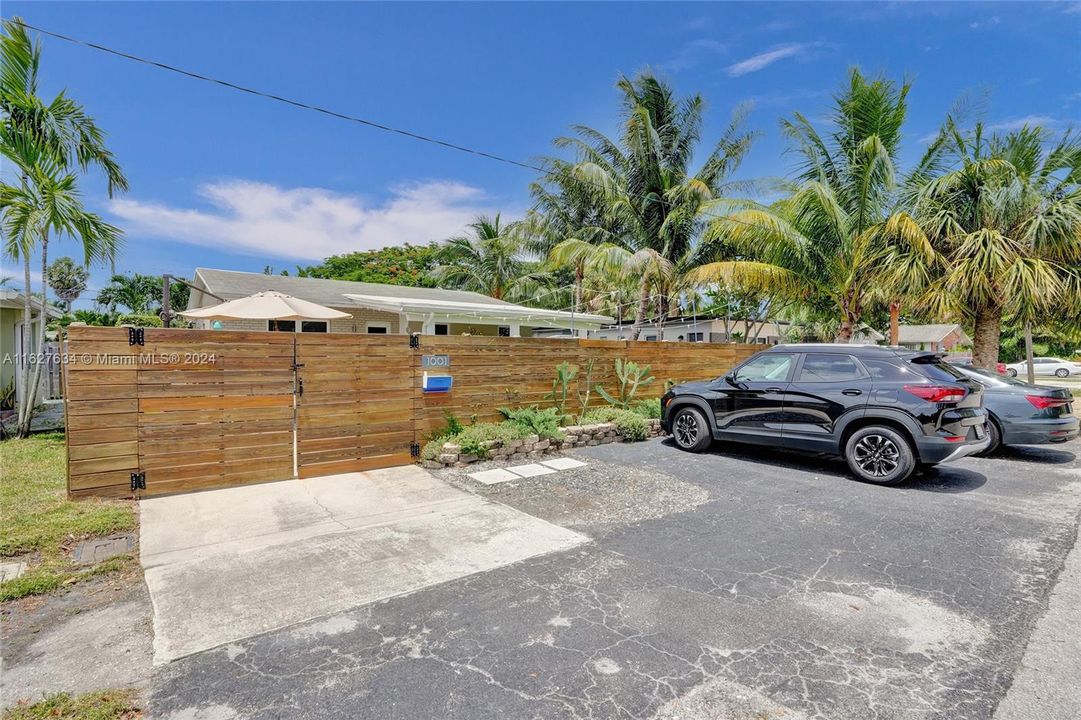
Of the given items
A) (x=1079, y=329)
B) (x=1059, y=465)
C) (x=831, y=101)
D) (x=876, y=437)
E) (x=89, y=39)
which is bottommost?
(x=1059, y=465)

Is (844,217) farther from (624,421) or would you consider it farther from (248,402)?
(248,402)

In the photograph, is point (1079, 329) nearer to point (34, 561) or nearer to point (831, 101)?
point (831, 101)

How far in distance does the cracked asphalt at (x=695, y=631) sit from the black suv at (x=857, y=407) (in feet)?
3.35

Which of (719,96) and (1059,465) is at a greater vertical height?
(719,96)

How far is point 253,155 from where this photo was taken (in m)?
15.8

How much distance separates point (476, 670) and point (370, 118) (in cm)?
940

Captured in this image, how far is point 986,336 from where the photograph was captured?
1107 centimetres

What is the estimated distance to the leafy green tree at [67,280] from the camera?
4984cm

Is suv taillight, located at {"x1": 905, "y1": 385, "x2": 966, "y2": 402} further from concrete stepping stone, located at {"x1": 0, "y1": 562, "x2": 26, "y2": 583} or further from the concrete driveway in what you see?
concrete stepping stone, located at {"x1": 0, "y1": 562, "x2": 26, "y2": 583}

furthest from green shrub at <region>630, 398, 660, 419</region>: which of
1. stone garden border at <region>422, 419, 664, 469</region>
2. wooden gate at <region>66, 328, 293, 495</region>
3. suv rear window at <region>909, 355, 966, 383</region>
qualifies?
wooden gate at <region>66, 328, 293, 495</region>

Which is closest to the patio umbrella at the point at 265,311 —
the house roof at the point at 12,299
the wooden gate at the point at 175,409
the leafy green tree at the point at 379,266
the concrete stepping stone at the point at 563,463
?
the house roof at the point at 12,299

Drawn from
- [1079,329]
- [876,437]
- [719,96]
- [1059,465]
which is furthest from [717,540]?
[719,96]

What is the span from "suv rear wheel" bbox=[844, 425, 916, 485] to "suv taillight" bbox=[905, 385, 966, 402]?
0.54 m

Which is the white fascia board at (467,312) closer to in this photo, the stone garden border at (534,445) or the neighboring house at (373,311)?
the neighboring house at (373,311)
